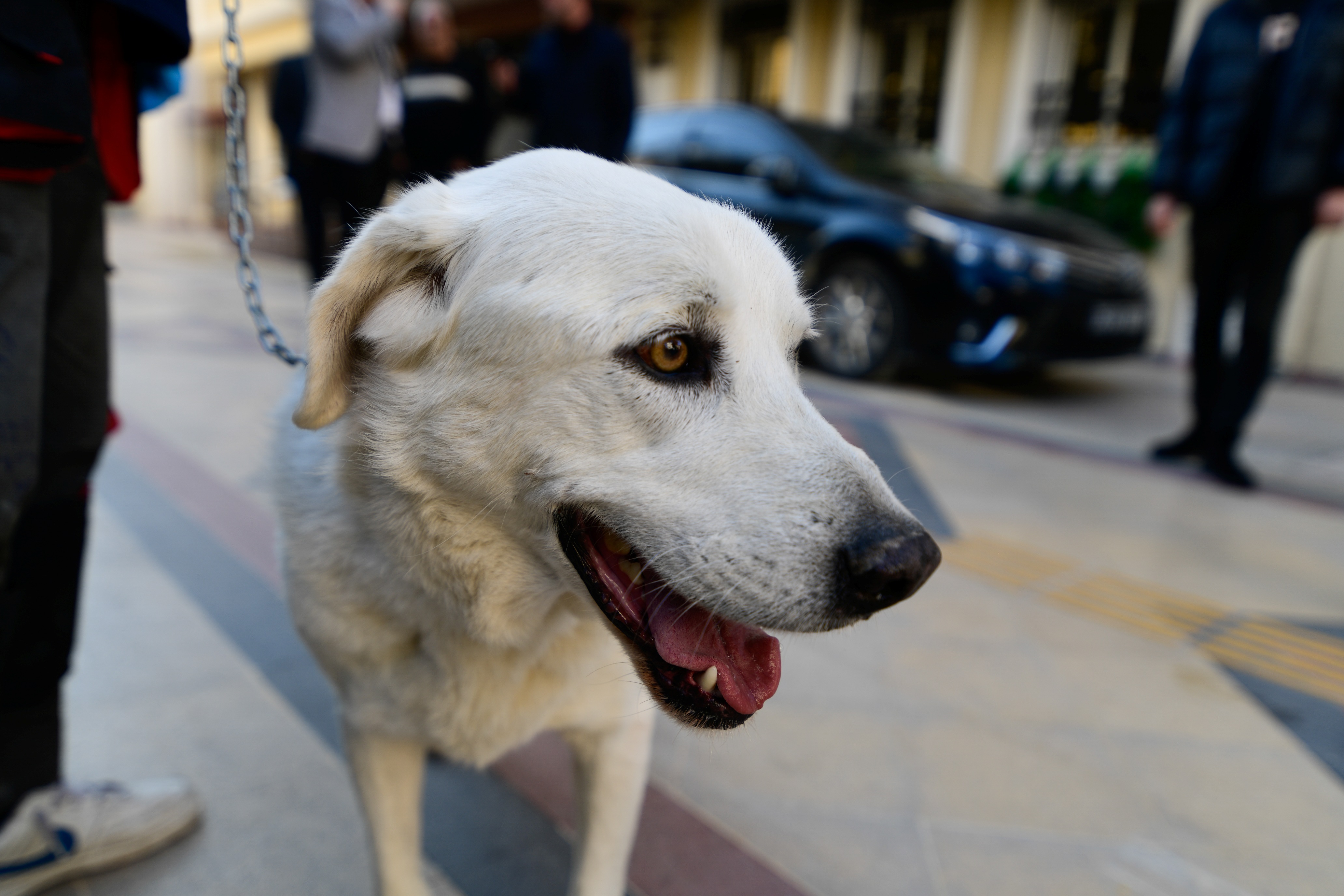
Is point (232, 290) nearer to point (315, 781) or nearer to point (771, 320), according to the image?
point (315, 781)

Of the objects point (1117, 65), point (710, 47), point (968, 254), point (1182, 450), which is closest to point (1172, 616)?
point (1182, 450)

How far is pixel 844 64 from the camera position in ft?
36.1

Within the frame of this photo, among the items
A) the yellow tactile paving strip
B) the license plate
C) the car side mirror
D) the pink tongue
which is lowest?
the yellow tactile paving strip

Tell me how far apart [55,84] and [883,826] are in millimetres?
1936

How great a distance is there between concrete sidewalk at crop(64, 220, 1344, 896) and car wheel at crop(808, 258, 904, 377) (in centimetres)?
248

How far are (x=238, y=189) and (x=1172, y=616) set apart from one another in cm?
295

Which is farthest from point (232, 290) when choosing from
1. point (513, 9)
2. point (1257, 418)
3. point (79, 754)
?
point (1257, 418)

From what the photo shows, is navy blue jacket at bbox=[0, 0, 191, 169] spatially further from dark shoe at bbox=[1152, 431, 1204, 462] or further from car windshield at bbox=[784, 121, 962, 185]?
car windshield at bbox=[784, 121, 962, 185]

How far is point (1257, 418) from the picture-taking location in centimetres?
590

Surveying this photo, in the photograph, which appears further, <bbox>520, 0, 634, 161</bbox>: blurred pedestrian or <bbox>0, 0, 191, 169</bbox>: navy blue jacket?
<bbox>520, 0, 634, 161</bbox>: blurred pedestrian

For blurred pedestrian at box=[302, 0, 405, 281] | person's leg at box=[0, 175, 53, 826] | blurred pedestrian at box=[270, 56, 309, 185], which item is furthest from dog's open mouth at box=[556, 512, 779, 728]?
blurred pedestrian at box=[270, 56, 309, 185]

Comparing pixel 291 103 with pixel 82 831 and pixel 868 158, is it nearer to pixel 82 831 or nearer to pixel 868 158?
pixel 82 831

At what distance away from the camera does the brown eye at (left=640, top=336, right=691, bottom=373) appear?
1.22 meters

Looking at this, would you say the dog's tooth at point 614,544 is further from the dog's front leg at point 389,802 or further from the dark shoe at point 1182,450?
the dark shoe at point 1182,450
